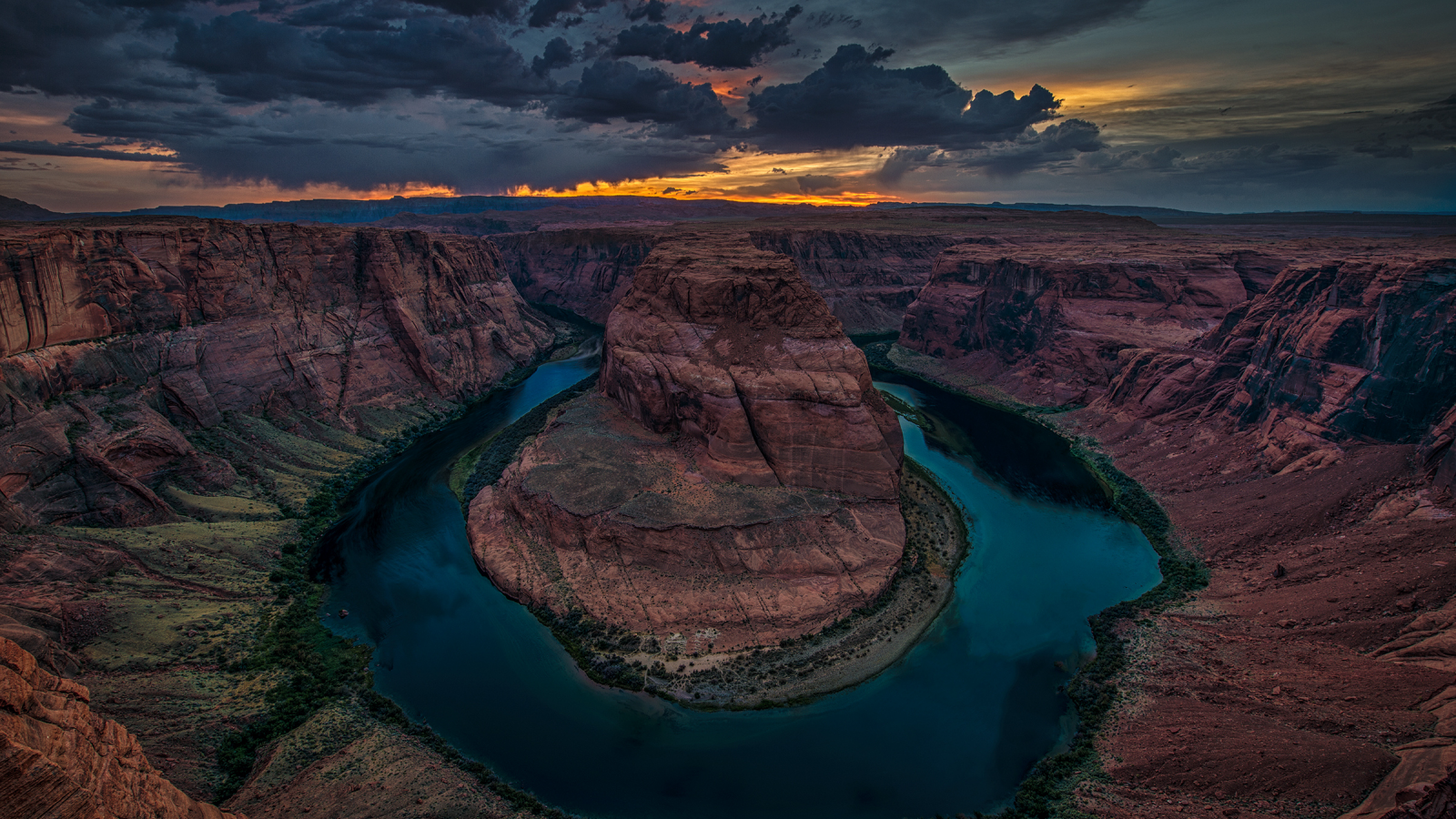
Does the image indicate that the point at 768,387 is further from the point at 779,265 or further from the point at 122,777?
the point at 122,777

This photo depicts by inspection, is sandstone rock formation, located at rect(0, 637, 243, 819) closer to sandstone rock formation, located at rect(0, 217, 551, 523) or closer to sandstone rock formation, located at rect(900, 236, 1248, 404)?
sandstone rock formation, located at rect(0, 217, 551, 523)

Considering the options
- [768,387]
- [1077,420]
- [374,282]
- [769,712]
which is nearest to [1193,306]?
[1077,420]

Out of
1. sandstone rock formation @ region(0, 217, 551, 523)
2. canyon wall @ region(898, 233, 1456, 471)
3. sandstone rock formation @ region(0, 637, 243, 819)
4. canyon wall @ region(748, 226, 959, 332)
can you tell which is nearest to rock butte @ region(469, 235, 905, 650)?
sandstone rock formation @ region(0, 217, 551, 523)

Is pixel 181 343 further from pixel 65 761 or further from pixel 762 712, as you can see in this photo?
pixel 762 712

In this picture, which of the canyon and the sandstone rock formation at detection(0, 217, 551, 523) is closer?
the canyon

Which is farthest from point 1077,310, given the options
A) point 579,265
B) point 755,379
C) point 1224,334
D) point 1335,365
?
point 579,265
